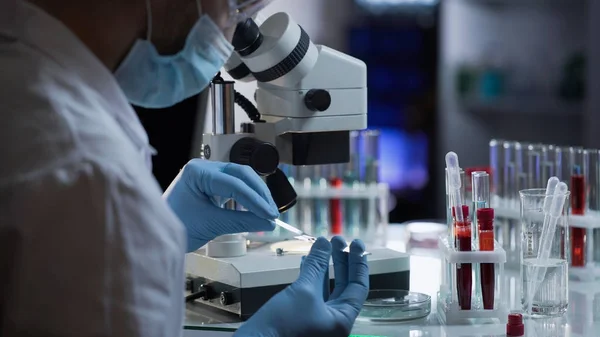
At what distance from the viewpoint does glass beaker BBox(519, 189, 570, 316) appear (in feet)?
4.98

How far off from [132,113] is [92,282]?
0.25m

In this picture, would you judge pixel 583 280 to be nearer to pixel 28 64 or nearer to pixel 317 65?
pixel 317 65

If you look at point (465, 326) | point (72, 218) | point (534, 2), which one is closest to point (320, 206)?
point (465, 326)

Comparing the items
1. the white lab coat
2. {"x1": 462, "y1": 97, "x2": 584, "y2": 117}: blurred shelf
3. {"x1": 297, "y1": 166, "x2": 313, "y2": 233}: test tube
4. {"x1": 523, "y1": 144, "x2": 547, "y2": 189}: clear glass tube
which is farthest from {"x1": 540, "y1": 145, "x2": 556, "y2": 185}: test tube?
{"x1": 462, "y1": 97, "x2": 584, "y2": 117}: blurred shelf

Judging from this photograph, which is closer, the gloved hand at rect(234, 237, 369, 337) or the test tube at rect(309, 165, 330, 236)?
the gloved hand at rect(234, 237, 369, 337)

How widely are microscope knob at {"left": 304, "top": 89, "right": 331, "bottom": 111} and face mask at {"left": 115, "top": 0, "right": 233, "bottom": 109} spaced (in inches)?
16.5

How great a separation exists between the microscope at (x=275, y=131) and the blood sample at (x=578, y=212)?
0.40 meters

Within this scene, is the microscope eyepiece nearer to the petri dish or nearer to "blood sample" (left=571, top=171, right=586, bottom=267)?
the petri dish

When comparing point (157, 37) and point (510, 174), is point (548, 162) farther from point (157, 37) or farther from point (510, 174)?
point (157, 37)

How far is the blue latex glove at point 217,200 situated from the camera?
1474mm

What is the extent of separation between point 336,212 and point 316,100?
24.9 inches

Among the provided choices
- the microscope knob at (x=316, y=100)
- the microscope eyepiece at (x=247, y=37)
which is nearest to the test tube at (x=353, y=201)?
the microscope knob at (x=316, y=100)

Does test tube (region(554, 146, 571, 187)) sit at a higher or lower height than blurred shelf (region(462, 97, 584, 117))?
lower

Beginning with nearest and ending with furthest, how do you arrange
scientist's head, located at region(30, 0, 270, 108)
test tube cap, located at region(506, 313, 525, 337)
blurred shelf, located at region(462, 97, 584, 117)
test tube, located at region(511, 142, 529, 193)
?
scientist's head, located at region(30, 0, 270, 108) → test tube cap, located at region(506, 313, 525, 337) → test tube, located at region(511, 142, 529, 193) → blurred shelf, located at region(462, 97, 584, 117)
